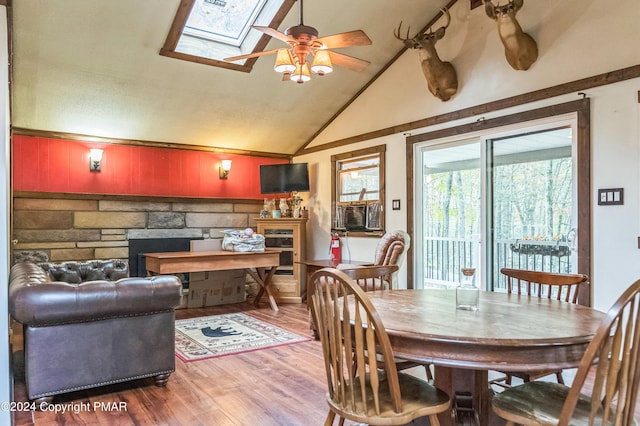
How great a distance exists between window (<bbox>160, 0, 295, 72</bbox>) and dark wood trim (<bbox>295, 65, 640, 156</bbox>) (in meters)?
1.80

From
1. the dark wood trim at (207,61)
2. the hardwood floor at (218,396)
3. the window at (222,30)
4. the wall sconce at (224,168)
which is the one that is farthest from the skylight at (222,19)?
the hardwood floor at (218,396)

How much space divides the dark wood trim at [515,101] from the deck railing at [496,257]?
1.29 metres

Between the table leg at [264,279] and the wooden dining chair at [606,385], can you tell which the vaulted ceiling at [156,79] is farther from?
the wooden dining chair at [606,385]

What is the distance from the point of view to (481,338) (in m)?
1.51

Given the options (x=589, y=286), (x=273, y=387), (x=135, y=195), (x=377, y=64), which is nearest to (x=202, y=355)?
(x=273, y=387)

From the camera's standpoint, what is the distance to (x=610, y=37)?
3.42 metres

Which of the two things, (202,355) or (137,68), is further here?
(137,68)

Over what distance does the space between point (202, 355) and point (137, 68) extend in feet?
9.78

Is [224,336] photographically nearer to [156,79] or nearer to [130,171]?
[130,171]

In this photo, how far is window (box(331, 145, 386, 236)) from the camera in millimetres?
5566

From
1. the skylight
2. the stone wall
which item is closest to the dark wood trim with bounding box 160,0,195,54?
the skylight

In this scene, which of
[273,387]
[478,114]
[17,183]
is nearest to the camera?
[273,387]

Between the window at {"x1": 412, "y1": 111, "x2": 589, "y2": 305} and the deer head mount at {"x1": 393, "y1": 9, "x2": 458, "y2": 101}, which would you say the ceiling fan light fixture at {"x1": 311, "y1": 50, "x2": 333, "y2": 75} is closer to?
the deer head mount at {"x1": 393, "y1": 9, "x2": 458, "y2": 101}

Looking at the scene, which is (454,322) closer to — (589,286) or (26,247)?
(589,286)
